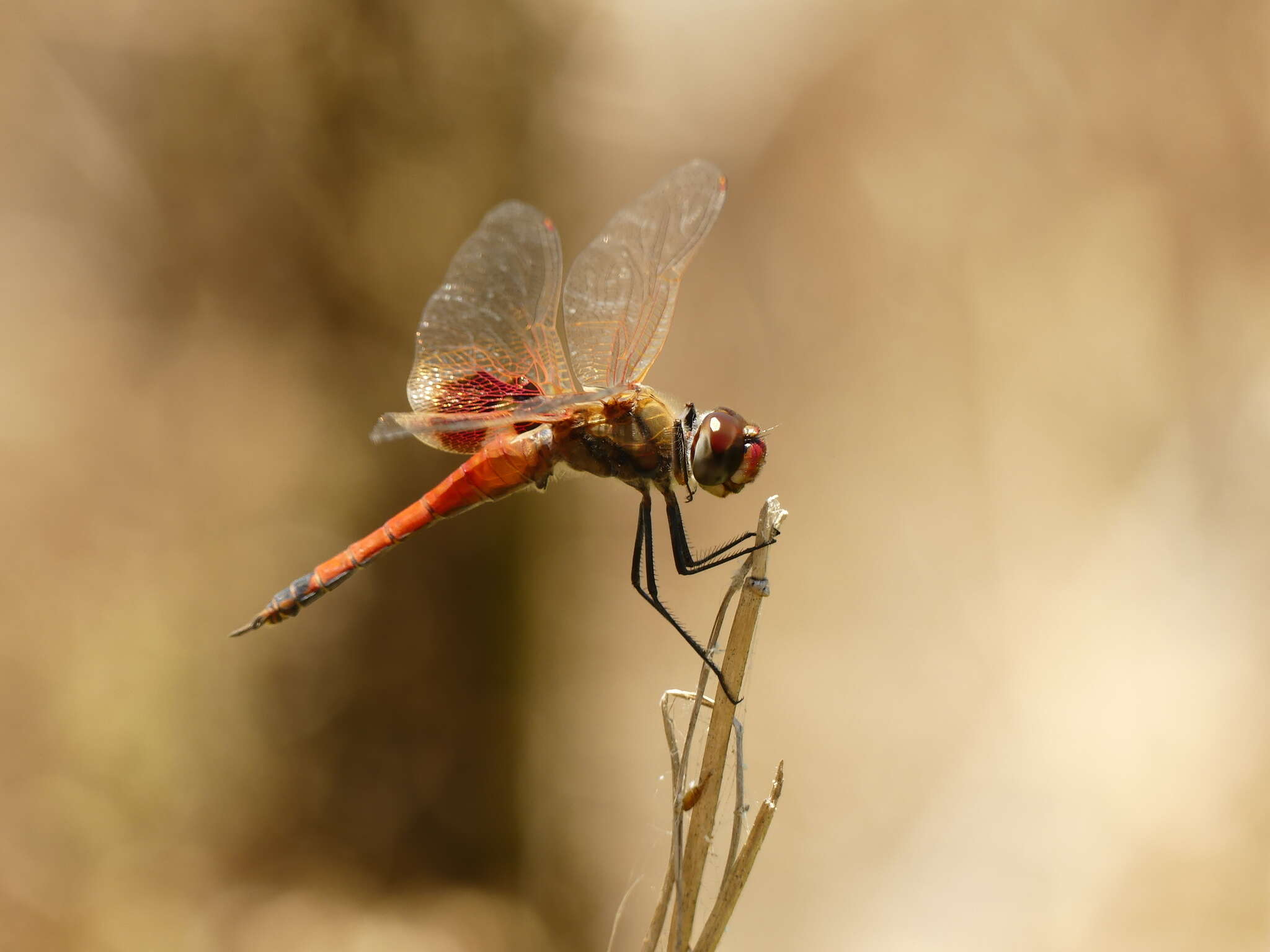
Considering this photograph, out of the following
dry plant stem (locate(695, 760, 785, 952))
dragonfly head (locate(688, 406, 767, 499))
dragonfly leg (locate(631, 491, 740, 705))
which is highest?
dragonfly head (locate(688, 406, 767, 499))

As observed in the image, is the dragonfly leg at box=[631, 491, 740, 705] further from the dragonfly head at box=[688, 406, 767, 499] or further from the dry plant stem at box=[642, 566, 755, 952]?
the dry plant stem at box=[642, 566, 755, 952]

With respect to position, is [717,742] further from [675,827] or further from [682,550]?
[682,550]

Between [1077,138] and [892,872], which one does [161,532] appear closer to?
[892,872]

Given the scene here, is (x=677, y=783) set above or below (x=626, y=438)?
below

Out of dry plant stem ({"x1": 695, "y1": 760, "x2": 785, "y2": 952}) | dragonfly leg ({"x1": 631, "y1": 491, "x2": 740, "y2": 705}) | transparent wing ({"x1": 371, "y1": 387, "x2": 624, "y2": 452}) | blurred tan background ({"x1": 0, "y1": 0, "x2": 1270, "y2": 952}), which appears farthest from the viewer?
blurred tan background ({"x1": 0, "y1": 0, "x2": 1270, "y2": 952})

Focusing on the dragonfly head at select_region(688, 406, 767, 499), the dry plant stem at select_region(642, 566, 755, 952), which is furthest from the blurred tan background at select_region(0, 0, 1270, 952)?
the dry plant stem at select_region(642, 566, 755, 952)

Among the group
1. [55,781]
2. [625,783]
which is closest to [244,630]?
[55,781]

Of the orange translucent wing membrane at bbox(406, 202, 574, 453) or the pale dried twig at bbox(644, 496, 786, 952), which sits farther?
the orange translucent wing membrane at bbox(406, 202, 574, 453)

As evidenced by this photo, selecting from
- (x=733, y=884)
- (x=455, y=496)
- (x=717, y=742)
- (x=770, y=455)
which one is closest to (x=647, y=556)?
(x=455, y=496)
